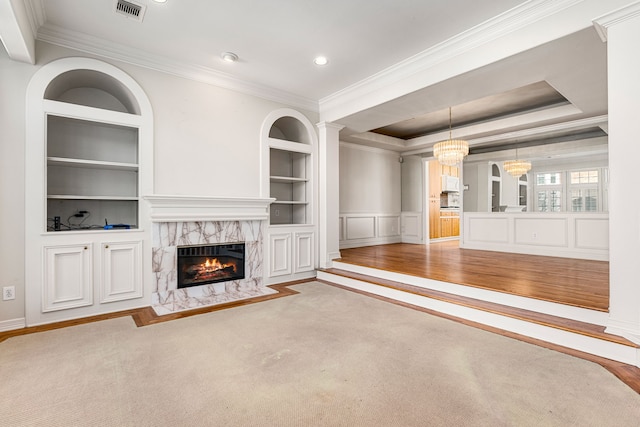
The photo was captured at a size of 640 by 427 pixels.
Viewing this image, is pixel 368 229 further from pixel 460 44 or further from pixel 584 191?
pixel 460 44

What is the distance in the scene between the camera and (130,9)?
2.80m

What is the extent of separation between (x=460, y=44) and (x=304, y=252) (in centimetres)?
352

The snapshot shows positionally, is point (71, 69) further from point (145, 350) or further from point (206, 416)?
point (206, 416)

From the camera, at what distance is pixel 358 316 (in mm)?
3281

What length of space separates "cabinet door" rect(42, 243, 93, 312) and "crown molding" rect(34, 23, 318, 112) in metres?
2.11

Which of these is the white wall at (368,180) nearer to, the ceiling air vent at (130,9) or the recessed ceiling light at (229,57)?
the recessed ceiling light at (229,57)

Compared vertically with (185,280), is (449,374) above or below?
below

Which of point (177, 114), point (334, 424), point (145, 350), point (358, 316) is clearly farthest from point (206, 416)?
point (177, 114)

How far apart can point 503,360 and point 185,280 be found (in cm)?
356

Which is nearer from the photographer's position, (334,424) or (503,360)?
(334,424)

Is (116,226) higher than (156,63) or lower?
lower

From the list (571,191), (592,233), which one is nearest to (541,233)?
(592,233)

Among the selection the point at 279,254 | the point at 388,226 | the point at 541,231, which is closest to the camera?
the point at 279,254

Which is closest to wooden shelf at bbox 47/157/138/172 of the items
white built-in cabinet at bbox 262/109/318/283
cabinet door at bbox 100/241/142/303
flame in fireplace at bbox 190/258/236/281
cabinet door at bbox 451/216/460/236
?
cabinet door at bbox 100/241/142/303
